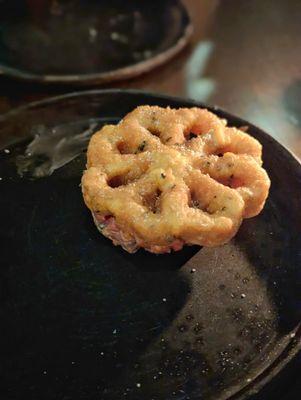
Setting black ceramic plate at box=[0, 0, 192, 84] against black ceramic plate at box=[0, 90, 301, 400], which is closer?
black ceramic plate at box=[0, 90, 301, 400]

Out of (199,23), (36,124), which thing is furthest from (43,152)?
(199,23)

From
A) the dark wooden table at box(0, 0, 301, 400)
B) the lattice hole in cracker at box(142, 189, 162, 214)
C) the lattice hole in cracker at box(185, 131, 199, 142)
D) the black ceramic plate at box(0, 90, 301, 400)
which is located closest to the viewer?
the black ceramic plate at box(0, 90, 301, 400)

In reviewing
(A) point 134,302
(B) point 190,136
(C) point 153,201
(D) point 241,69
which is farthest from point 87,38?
(A) point 134,302

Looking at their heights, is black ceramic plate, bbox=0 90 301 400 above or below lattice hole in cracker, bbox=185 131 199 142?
below

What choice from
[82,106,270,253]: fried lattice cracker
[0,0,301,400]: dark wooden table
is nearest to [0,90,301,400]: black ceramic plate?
[82,106,270,253]: fried lattice cracker

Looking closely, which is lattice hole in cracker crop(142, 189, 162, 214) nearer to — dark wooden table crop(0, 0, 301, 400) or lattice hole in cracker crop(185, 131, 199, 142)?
lattice hole in cracker crop(185, 131, 199, 142)

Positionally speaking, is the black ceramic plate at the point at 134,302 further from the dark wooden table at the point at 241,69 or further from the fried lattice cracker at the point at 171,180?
the dark wooden table at the point at 241,69
